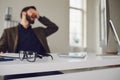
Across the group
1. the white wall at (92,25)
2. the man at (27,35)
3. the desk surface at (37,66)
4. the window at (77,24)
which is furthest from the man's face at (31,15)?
the desk surface at (37,66)

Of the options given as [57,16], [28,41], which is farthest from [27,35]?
[57,16]

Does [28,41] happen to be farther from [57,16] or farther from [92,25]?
[92,25]

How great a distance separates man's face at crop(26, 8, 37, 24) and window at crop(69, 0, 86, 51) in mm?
509

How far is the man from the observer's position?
55.7 inches

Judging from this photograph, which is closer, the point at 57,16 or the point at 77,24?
the point at 57,16

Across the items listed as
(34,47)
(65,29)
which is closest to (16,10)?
(34,47)

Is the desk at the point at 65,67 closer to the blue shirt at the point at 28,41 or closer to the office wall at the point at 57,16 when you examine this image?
the blue shirt at the point at 28,41

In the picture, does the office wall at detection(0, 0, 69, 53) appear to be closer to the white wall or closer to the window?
the window

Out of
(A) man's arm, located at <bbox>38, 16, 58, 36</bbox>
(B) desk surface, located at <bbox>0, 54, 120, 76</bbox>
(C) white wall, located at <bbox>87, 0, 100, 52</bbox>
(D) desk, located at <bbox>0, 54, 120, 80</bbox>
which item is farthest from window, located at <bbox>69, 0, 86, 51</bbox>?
(B) desk surface, located at <bbox>0, 54, 120, 76</bbox>

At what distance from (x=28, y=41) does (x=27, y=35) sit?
0.18 feet

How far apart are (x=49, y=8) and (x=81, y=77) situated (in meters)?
1.19

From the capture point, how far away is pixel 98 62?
829 mm

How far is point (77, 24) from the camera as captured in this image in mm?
2051

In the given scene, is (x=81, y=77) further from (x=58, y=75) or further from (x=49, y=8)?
(x=49, y=8)
